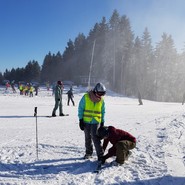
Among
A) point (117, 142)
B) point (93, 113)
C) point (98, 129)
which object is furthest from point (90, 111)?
point (117, 142)

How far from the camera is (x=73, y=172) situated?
576cm

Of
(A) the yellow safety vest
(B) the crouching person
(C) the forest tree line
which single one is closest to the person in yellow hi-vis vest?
(A) the yellow safety vest

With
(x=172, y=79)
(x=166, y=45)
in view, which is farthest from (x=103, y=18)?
(x=172, y=79)

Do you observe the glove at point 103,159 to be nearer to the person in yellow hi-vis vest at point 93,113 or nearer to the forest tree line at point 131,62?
the person in yellow hi-vis vest at point 93,113

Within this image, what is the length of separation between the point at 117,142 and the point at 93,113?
93cm

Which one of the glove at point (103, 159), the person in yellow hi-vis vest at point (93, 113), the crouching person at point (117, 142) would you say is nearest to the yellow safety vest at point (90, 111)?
the person in yellow hi-vis vest at point (93, 113)

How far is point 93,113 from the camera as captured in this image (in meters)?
6.45

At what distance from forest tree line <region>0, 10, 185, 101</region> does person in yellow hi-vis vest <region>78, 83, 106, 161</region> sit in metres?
51.3

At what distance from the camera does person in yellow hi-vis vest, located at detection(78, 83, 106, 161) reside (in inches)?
250

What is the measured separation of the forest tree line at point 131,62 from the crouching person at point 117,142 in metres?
51.1

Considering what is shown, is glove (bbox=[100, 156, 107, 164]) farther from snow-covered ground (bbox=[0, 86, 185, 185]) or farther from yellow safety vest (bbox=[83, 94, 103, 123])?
yellow safety vest (bbox=[83, 94, 103, 123])

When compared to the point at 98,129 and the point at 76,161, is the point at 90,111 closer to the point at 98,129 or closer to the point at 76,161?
the point at 98,129

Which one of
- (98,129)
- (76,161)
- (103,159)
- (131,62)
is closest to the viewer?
(103,159)

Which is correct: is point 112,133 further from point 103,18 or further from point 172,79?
point 103,18
